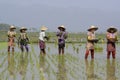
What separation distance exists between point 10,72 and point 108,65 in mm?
3783

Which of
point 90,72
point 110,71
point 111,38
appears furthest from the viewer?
point 111,38

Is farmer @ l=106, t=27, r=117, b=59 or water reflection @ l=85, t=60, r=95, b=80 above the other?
farmer @ l=106, t=27, r=117, b=59

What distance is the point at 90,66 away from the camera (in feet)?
45.0

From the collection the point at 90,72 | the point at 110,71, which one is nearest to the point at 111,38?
the point at 110,71

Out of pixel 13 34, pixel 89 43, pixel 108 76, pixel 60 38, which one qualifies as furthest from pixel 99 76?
pixel 13 34

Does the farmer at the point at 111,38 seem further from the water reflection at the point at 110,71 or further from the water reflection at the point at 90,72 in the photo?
the water reflection at the point at 90,72

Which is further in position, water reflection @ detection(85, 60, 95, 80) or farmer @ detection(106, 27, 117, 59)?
farmer @ detection(106, 27, 117, 59)

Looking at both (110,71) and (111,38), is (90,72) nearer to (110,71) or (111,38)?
(110,71)

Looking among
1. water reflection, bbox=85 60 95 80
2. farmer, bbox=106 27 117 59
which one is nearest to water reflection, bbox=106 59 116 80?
water reflection, bbox=85 60 95 80

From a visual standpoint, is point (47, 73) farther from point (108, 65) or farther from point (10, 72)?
point (108, 65)

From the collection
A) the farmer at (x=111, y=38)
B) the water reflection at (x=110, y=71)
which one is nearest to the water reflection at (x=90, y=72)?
the water reflection at (x=110, y=71)

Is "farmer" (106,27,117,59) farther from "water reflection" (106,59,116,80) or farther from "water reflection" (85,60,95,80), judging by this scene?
"water reflection" (85,60,95,80)

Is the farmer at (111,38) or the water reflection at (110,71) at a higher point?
the farmer at (111,38)

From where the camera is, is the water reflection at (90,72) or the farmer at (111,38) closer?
the water reflection at (90,72)
